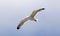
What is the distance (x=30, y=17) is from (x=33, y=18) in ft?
0.61

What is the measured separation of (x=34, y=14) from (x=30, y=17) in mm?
471

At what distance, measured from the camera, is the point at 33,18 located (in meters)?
9.04

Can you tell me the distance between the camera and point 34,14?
8.75 metres

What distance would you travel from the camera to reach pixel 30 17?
920cm

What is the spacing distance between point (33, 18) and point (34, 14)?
0.32 metres
